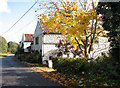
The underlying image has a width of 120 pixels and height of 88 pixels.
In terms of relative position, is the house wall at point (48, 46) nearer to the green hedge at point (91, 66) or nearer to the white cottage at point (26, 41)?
the green hedge at point (91, 66)

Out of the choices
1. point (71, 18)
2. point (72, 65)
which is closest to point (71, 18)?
point (71, 18)

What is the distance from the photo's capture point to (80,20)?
10969mm

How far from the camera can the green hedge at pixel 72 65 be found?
10.2 m

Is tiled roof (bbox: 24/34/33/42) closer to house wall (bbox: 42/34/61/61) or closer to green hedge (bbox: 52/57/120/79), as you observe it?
house wall (bbox: 42/34/61/61)

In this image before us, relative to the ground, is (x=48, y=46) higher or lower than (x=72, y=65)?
higher

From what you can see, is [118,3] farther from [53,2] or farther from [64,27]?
[53,2]

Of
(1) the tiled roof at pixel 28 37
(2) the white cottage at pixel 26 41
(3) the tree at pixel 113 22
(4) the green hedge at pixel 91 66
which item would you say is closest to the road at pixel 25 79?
(4) the green hedge at pixel 91 66

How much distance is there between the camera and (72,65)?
1087cm

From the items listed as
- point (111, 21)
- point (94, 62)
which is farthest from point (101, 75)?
point (111, 21)

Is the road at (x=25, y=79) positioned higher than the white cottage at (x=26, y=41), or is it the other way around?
the white cottage at (x=26, y=41)

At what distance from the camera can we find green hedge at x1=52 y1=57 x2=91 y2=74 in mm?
10156

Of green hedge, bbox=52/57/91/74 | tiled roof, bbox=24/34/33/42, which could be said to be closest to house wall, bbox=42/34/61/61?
green hedge, bbox=52/57/91/74

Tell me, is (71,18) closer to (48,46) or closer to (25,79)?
(25,79)

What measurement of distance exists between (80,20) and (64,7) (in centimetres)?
233
